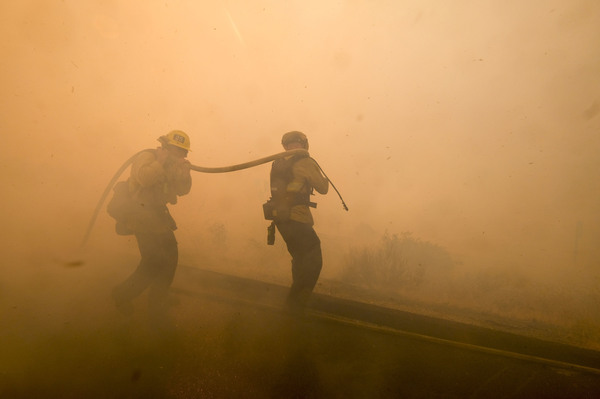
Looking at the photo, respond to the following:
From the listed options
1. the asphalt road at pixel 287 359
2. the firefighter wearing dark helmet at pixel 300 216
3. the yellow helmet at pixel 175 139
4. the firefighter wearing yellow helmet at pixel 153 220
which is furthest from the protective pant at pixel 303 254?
the yellow helmet at pixel 175 139

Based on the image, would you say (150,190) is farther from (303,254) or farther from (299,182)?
(303,254)

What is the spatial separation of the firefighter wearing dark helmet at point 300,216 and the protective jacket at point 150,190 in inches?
42.1

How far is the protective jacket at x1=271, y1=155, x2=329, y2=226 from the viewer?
119 inches

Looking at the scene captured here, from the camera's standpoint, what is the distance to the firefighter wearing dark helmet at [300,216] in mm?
3025

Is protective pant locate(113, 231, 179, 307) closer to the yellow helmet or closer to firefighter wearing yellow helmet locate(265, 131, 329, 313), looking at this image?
the yellow helmet

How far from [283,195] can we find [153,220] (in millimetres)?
1283

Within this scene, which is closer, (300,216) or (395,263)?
(300,216)

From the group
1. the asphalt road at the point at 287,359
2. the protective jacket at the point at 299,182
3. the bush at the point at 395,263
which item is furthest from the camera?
the bush at the point at 395,263

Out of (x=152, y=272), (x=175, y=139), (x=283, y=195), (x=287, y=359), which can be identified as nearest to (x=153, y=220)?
(x=152, y=272)

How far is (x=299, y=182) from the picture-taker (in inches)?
119

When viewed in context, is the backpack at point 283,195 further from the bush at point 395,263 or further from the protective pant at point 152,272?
the bush at point 395,263

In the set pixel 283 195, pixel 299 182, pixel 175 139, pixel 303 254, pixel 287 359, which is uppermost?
pixel 175 139

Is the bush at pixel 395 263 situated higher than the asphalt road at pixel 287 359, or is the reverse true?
the bush at pixel 395 263

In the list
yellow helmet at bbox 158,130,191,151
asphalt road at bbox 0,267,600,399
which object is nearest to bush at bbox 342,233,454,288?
asphalt road at bbox 0,267,600,399
